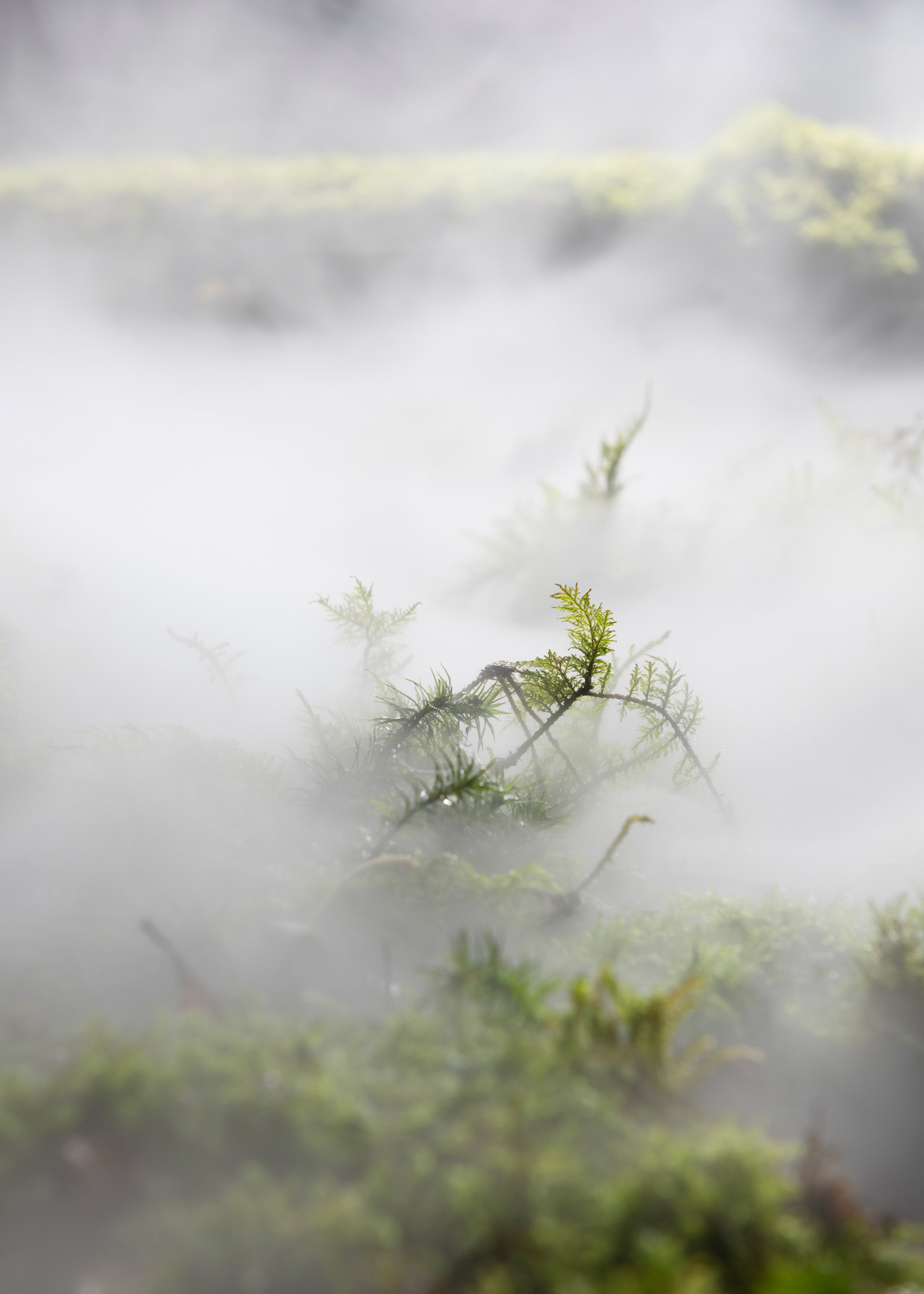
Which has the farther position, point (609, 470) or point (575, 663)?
point (609, 470)

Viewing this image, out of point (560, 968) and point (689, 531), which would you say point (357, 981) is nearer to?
point (560, 968)

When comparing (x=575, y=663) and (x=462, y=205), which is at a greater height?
(x=462, y=205)

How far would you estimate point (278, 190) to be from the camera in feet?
7.99

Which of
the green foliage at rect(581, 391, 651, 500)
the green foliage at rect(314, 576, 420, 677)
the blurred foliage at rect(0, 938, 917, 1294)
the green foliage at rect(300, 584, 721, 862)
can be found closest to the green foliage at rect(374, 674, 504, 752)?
the green foliage at rect(300, 584, 721, 862)

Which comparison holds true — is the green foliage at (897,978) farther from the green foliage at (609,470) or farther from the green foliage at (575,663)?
the green foliage at (609,470)

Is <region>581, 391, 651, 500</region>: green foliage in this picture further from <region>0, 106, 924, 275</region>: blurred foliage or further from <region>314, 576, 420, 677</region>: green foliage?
<region>0, 106, 924, 275</region>: blurred foliage

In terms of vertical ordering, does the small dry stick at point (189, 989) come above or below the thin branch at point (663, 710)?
below

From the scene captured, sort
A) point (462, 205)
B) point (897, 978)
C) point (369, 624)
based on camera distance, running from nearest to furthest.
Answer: point (897, 978) < point (369, 624) < point (462, 205)

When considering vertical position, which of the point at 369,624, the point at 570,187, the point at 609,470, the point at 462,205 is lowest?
the point at 369,624

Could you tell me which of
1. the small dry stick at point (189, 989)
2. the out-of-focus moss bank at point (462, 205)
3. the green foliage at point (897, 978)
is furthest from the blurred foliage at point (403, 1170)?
the out-of-focus moss bank at point (462, 205)

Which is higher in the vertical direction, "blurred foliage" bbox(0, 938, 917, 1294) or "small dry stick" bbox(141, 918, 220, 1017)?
"small dry stick" bbox(141, 918, 220, 1017)

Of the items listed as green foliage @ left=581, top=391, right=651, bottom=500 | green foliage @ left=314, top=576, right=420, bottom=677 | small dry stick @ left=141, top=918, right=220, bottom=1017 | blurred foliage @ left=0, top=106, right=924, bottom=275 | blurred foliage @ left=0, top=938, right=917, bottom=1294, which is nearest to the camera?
blurred foliage @ left=0, top=938, right=917, bottom=1294

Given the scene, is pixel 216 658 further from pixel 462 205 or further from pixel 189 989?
pixel 462 205

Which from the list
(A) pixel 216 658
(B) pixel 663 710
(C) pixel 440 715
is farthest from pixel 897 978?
(A) pixel 216 658
